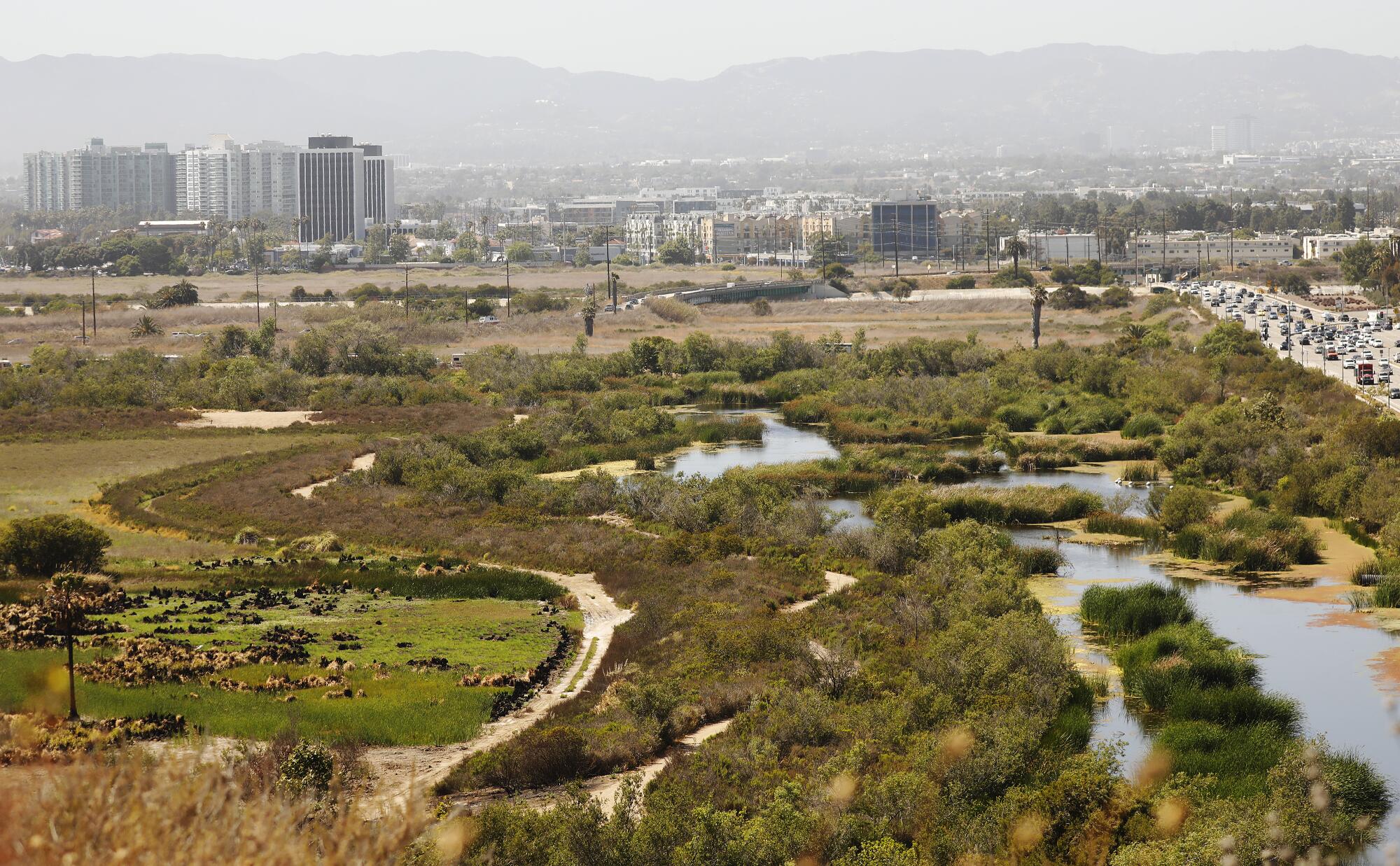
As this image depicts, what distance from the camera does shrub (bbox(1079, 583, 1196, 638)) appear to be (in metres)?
25.8

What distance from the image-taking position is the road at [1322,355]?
50.7 metres

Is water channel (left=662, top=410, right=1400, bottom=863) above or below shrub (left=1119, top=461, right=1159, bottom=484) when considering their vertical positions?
below

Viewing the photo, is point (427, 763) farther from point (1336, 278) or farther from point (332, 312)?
point (1336, 278)

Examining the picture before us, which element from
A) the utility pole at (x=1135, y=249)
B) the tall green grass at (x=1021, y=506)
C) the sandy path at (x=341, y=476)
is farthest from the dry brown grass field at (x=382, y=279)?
the tall green grass at (x=1021, y=506)

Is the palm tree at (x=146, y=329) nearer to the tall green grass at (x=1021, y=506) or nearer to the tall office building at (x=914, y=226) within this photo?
the tall green grass at (x=1021, y=506)

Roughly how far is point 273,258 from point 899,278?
241 ft

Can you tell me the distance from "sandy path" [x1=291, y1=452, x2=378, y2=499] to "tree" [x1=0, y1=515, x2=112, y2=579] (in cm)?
865

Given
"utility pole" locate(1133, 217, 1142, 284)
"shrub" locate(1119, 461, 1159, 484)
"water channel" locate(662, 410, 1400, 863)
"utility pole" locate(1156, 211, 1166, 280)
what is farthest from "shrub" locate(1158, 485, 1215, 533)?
"utility pole" locate(1133, 217, 1142, 284)

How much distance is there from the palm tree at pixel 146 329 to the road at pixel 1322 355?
57502 millimetres

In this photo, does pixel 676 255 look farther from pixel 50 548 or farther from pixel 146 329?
pixel 50 548

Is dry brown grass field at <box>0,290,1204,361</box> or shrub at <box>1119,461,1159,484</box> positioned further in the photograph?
dry brown grass field at <box>0,290,1204,361</box>

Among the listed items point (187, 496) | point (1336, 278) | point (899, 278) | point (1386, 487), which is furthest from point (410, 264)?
point (1386, 487)

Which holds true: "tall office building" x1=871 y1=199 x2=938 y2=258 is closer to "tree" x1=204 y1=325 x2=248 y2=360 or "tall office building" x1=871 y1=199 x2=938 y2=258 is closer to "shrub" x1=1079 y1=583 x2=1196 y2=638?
"tree" x1=204 y1=325 x2=248 y2=360

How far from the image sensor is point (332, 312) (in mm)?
95625
